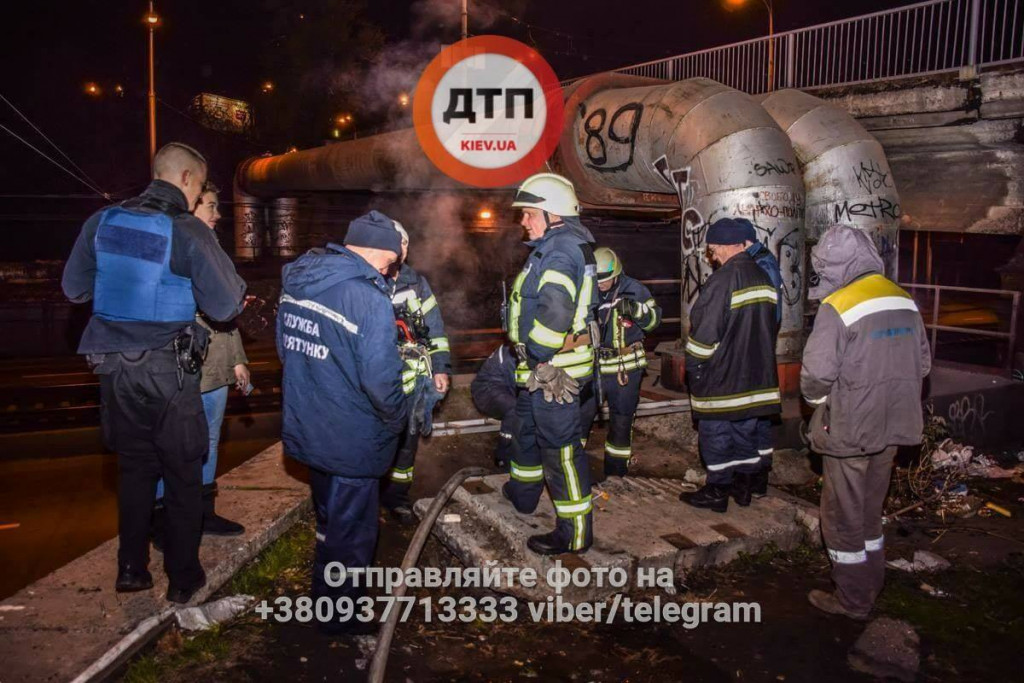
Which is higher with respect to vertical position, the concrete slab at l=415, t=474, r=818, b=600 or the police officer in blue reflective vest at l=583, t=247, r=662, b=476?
the police officer in blue reflective vest at l=583, t=247, r=662, b=476

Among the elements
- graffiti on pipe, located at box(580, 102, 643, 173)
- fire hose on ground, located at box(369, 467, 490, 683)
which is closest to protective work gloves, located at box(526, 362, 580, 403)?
fire hose on ground, located at box(369, 467, 490, 683)

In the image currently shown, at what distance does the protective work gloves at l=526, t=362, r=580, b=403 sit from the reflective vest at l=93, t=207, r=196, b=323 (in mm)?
1883

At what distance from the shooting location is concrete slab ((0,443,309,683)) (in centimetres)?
304

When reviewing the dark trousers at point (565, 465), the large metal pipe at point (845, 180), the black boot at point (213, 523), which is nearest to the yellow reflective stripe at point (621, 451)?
the dark trousers at point (565, 465)

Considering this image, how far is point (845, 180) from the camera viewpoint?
7836 mm

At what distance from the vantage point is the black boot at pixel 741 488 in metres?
4.75

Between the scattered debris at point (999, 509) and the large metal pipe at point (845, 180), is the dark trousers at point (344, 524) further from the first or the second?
the large metal pipe at point (845, 180)

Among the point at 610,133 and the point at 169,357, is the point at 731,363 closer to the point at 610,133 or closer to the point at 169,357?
the point at 169,357

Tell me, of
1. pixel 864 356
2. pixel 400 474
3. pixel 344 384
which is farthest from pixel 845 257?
pixel 400 474

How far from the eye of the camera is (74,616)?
3332 millimetres

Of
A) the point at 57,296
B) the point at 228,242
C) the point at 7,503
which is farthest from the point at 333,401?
the point at 228,242

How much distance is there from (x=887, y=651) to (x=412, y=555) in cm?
239

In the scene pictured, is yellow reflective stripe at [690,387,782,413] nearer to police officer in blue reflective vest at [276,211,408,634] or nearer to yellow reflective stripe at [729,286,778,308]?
yellow reflective stripe at [729,286,778,308]

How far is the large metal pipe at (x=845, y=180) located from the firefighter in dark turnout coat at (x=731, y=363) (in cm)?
381
